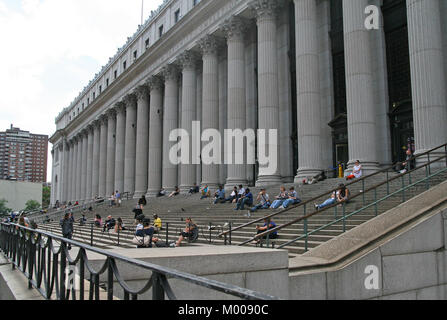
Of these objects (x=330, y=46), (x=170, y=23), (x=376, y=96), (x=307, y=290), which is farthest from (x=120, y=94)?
(x=307, y=290)

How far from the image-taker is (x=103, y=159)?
197 ft

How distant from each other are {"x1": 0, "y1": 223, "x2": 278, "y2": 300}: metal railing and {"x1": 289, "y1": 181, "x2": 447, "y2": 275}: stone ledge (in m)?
4.34

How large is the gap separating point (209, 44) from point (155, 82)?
1214 cm

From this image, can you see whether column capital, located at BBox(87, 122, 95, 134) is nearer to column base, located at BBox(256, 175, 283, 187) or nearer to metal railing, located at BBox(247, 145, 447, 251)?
column base, located at BBox(256, 175, 283, 187)

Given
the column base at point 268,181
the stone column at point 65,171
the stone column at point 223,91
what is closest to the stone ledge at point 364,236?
the column base at point 268,181

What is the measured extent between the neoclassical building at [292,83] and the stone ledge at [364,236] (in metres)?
9.32

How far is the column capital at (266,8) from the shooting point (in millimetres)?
28797

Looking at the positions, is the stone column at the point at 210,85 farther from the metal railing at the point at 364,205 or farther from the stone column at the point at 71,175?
the stone column at the point at 71,175

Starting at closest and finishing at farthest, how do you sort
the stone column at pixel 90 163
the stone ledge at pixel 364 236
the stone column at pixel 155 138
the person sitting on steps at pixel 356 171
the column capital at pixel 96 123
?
the stone ledge at pixel 364 236 → the person sitting on steps at pixel 356 171 → the stone column at pixel 155 138 → the column capital at pixel 96 123 → the stone column at pixel 90 163

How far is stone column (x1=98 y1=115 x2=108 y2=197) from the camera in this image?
192ft

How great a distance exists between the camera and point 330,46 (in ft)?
93.6

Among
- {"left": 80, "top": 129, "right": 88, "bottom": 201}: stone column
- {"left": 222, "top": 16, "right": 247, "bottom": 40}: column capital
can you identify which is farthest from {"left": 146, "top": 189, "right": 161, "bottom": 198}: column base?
{"left": 80, "top": 129, "right": 88, "bottom": 201}: stone column
